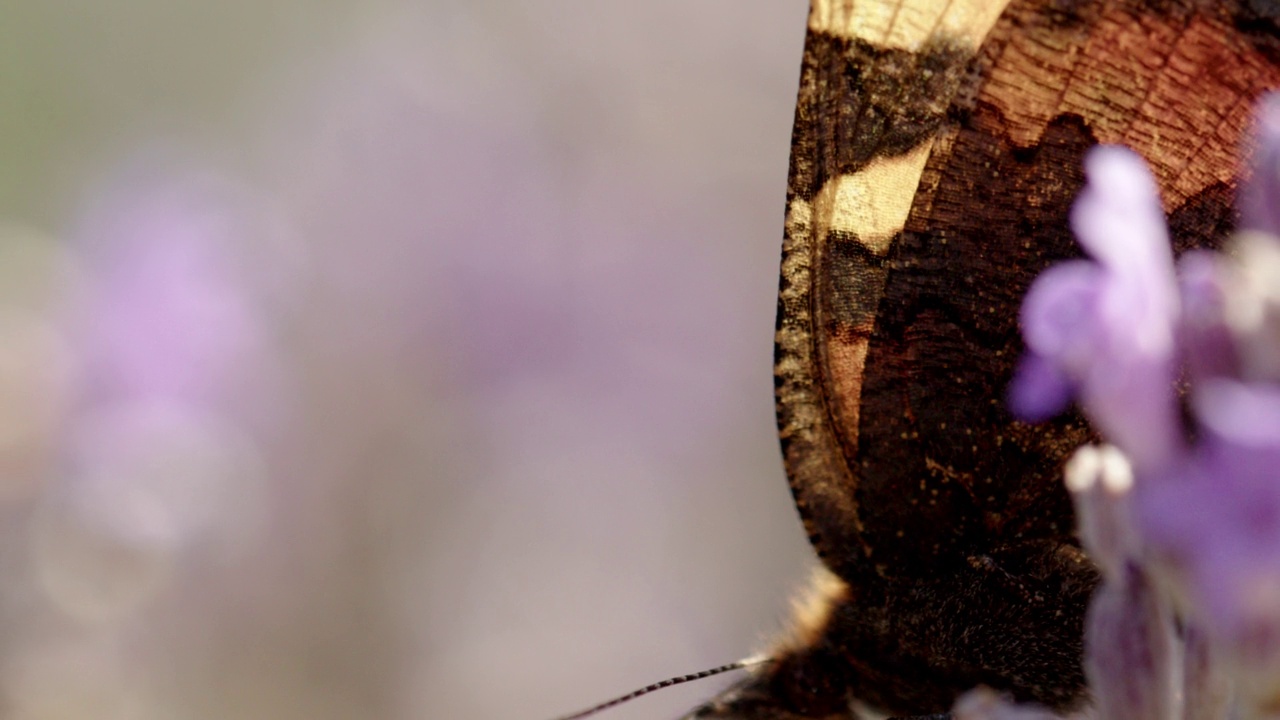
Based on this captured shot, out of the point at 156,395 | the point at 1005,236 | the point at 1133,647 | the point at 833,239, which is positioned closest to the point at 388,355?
the point at 156,395

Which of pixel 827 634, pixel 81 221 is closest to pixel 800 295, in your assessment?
pixel 827 634

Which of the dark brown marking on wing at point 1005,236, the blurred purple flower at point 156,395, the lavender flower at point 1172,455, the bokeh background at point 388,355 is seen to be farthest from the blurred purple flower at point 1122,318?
the blurred purple flower at point 156,395

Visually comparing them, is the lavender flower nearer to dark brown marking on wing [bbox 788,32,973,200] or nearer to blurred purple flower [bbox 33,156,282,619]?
dark brown marking on wing [bbox 788,32,973,200]

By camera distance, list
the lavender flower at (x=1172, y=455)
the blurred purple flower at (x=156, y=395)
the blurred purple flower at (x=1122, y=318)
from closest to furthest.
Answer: the lavender flower at (x=1172, y=455) < the blurred purple flower at (x=1122, y=318) < the blurred purple flower at (x=156, y=395)

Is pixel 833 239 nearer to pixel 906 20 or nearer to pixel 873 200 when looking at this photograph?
pixel 873 200

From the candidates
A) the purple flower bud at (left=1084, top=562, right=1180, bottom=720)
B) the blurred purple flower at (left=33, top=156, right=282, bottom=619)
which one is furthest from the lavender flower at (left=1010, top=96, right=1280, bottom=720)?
the blurred purple flower at (left=33, top=156, right=282, bottom=619)

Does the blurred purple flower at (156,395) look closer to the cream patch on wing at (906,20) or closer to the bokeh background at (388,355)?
the bokeh background at (388,355)

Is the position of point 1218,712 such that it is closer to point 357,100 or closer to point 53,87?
point 357,100
